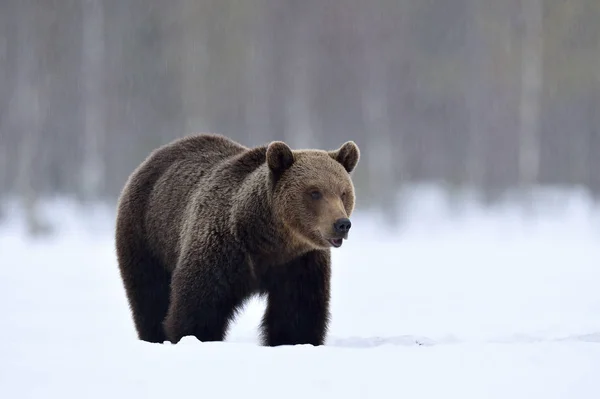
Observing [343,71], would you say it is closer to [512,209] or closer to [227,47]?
[227,47]

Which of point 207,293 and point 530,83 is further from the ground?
point 207,293

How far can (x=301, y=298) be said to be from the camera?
Answer: 6090mm

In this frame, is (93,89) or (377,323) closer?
(377,323)

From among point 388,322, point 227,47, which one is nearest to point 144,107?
point 227,47

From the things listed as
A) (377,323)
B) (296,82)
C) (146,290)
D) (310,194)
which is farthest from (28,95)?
(310,194)

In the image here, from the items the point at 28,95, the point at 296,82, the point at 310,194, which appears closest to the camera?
the point at 310,194

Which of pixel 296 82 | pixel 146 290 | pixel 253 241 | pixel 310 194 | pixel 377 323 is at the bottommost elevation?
pixel 377 323

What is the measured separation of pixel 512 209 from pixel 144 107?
931cm

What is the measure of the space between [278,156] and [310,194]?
341 mm

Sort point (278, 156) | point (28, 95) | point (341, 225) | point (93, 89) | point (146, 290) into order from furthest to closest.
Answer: point (93, 89)
point (28, 95)
point (146, 290)
point (278, 156)
point (341, 225)

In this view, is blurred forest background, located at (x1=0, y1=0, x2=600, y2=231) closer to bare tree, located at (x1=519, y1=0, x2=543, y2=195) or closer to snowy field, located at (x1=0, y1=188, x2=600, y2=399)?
bare tree, located at (x1=519, y1=0, x2=543, y2=195)

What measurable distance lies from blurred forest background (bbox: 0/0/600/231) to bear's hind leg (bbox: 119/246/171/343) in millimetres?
13684

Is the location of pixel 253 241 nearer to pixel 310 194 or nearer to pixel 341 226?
pixel 310 194

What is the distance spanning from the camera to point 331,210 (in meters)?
5.53
